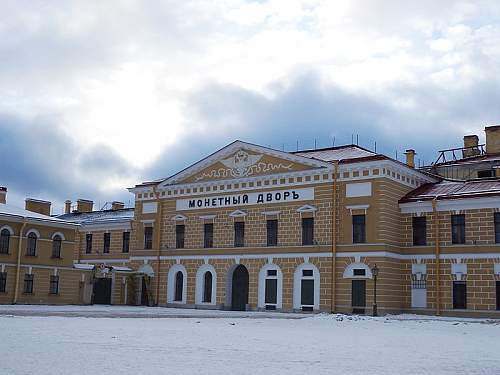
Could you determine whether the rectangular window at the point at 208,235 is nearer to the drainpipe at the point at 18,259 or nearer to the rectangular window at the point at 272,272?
the rectangular window at the point at 272,272

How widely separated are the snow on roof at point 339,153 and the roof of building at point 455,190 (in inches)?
140

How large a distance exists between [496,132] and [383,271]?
16.8 metres

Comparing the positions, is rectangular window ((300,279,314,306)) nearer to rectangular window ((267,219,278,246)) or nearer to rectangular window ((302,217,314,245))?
rectangular window ((302,217,314,245))

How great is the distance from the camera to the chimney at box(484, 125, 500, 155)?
159 ft

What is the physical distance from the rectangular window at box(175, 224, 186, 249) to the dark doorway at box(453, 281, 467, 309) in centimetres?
1874

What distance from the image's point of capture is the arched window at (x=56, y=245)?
147ft

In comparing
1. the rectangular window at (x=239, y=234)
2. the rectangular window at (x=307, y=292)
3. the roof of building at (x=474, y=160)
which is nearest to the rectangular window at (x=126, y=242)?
the rectangular window at (x=239, y=234)

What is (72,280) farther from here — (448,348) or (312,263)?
(448,348)

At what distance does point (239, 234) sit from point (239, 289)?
11.6 ft

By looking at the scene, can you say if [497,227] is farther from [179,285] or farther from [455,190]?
[179,285]

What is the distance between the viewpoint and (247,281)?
44219 millimetres

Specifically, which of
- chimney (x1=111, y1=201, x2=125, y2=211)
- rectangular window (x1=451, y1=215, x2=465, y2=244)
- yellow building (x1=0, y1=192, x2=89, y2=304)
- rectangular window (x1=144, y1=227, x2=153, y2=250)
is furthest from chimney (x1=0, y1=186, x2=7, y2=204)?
rectangular window (x1=451, y1=215, x2=465, y2=244)

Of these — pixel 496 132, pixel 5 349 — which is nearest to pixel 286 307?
pixel 496 132

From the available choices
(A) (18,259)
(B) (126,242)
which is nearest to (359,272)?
(A) (18,259)
